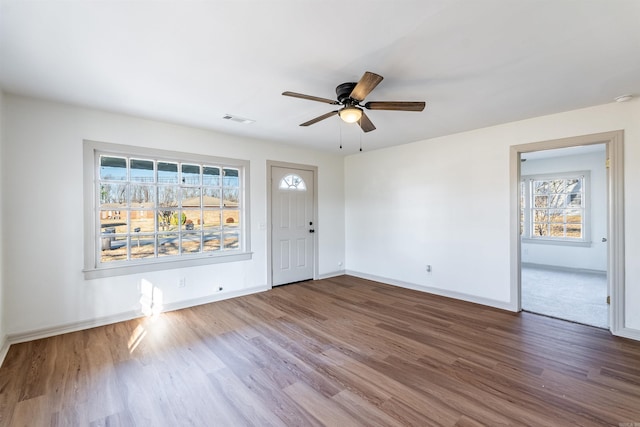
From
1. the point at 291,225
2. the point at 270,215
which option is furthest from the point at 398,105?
the point at 291,225

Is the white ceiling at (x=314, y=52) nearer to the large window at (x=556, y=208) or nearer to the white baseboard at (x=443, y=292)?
the white baseboard at (x=443, y=292)


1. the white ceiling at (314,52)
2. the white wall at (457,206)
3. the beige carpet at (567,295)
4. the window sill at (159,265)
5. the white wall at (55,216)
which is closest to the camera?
the white ceiling at (314,52)

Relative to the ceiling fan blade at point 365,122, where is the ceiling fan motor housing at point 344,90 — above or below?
above

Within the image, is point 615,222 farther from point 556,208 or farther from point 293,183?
point 293,183

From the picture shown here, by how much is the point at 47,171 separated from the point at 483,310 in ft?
Answer: 17.8

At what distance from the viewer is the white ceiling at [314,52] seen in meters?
1.69

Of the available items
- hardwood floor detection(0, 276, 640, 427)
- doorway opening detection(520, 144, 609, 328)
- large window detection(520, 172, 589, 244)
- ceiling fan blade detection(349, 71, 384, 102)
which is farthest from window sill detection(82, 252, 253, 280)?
large window detection(520, 172, 589, 244)

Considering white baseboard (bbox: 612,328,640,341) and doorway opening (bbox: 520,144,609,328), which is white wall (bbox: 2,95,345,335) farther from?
doorway opening (bbox: 520,144,609,328)

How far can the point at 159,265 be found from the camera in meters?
3.80

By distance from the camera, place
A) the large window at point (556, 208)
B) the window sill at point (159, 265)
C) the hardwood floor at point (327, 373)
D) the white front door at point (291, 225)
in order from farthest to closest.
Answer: the large window at point (556, 208) → the white front door at point (291, 225) → the window sill at point (159, 265) → the hardwood floor at point (327, 373)

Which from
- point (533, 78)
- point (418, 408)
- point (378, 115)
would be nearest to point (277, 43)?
point (378, 115)

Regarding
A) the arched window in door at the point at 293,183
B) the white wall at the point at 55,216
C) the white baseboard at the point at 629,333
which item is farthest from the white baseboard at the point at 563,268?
the white wall at the point at 55,216

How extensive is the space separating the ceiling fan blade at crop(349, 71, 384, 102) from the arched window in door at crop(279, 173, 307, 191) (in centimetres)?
291

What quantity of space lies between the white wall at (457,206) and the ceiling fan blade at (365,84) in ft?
8.65
